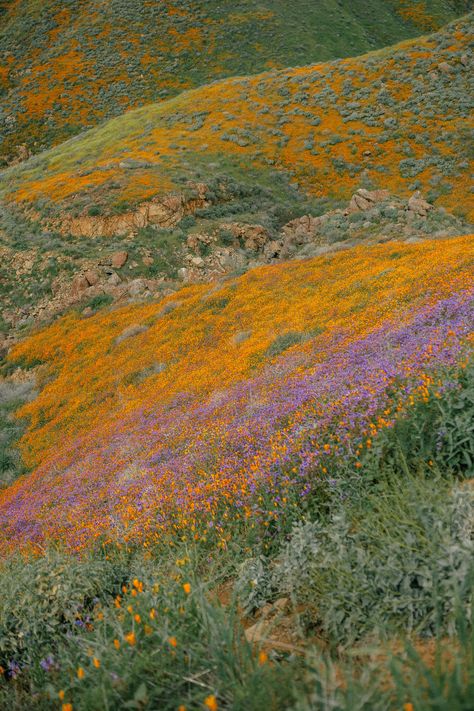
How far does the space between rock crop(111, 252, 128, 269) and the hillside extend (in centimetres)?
3666

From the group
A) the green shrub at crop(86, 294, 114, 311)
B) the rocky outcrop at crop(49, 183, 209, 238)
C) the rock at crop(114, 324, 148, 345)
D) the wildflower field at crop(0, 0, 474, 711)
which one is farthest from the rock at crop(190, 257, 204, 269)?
the rock at crop(114, 324, 148, 345)

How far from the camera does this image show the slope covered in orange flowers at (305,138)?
30.4 meters

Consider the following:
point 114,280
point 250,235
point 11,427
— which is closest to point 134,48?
point 250,235

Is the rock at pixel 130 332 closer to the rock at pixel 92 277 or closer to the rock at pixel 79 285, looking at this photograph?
the rock at pixel 79 285

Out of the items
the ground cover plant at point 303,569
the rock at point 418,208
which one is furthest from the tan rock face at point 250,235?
the ground cover plant at point 303,569

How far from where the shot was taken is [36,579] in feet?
13.3

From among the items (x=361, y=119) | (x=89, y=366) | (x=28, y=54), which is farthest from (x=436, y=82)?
(x=28, y=54)

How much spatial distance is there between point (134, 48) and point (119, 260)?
181ft

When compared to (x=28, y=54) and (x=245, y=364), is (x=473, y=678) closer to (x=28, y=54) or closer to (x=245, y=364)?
(x=245, y=364)

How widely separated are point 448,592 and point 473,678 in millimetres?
680

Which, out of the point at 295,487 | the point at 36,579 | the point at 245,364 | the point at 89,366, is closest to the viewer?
the point at 36,579

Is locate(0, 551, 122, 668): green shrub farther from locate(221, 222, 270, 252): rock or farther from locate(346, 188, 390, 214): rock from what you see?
locate(346, 188, 390, 214): rock

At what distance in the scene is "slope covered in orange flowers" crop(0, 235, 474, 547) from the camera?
5484 millimetres

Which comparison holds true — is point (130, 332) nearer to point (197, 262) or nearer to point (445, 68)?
point (197, 262)
